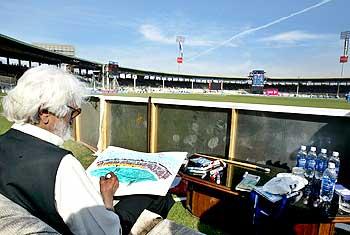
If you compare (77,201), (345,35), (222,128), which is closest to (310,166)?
(222,128)

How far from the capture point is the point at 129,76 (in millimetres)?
59625

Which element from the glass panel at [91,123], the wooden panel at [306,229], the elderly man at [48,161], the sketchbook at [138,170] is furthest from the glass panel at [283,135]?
the glass panel at [91,123]

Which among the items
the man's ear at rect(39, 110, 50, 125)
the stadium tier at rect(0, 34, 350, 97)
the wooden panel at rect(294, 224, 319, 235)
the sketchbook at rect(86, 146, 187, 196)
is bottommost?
the wooden panel at rect(294, 224, 319, 235)

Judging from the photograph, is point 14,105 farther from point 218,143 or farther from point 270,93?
point 270,93

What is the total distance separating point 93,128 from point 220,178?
3.71 m

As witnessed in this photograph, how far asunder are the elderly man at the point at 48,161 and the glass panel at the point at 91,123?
4.10 m

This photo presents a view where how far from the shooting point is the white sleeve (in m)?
0.95

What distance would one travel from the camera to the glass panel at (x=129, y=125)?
4.59 metres

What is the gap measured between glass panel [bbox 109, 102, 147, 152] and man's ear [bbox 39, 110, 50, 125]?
3353mm

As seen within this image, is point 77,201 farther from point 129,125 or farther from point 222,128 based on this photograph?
point 129,125

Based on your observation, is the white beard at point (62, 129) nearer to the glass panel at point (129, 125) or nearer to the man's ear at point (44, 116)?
the man's ear at point (44, 116)

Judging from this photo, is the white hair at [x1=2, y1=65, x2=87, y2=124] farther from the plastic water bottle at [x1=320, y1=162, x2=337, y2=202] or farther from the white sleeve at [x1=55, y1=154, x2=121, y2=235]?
the plastic water bottle at [x1=320, y1=162, x2=337, y2=202]

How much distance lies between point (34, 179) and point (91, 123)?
16.2 feet

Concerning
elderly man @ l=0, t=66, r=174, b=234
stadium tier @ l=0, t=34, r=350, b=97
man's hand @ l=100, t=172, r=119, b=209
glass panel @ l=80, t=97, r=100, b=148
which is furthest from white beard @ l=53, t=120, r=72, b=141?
stadium tier @ l=0, t=34, r=350, b=97
